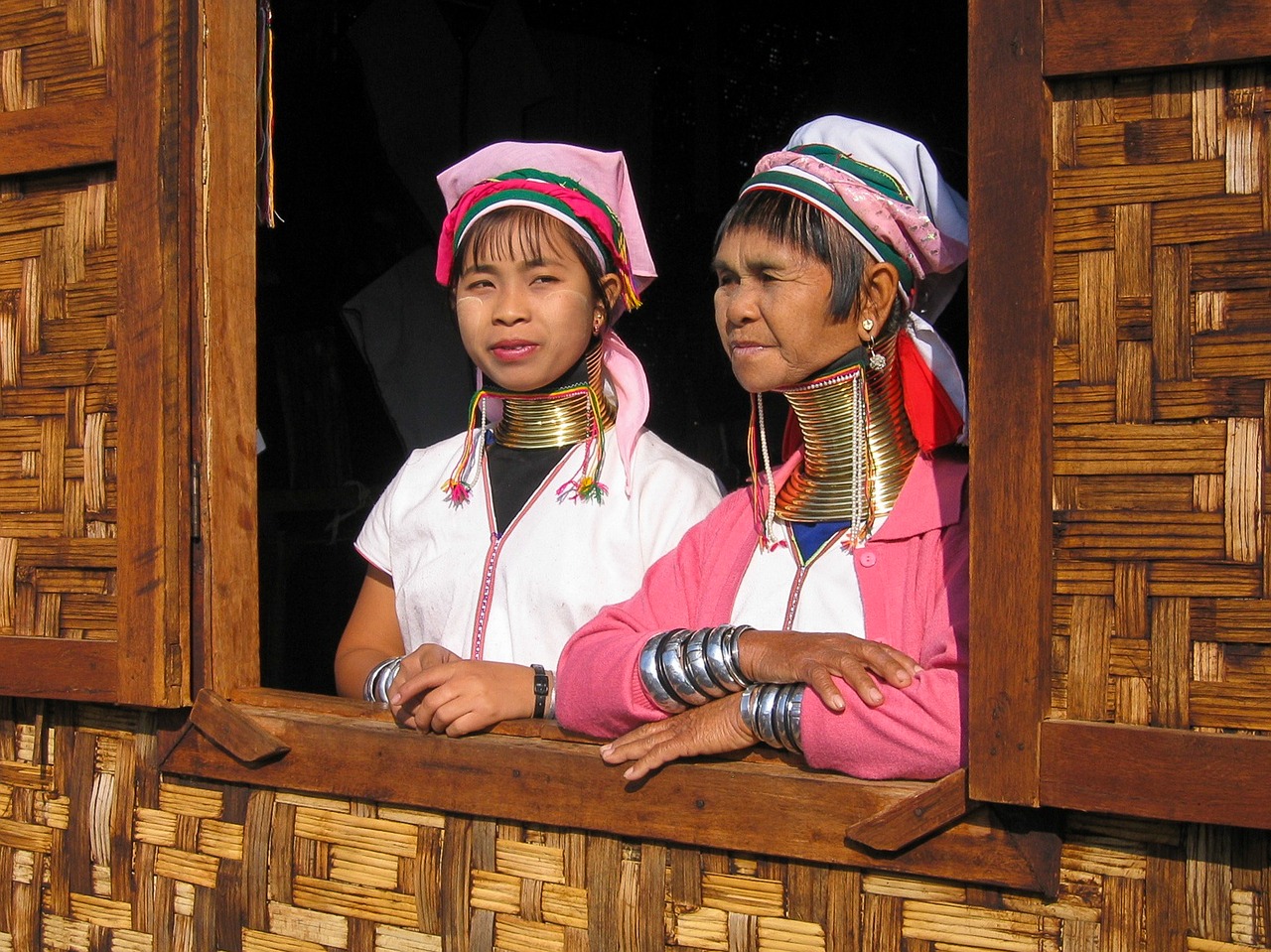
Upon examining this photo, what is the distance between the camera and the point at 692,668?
2.00 meters

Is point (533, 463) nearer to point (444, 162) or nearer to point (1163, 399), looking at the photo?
point (1163, 399)

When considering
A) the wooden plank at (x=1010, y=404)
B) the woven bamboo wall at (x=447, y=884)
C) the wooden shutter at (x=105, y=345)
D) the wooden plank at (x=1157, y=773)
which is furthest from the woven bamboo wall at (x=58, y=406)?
the wooden plank at (x=1157, y=773)

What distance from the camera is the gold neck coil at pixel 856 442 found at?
2.20 m

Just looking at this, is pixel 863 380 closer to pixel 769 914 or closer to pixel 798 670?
pixel 798 670

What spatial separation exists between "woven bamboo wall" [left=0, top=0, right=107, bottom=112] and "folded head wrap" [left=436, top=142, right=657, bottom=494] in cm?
73

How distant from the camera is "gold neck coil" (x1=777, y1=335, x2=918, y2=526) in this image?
7.22ft

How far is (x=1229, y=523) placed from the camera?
64.0 inches

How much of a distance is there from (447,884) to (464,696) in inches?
13.1

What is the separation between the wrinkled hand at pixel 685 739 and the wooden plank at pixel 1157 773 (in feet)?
1.54

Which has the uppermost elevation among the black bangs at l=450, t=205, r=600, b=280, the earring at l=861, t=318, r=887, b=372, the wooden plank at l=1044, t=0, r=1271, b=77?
the wooden plank at l=1044, t=0, r=1271, b=77

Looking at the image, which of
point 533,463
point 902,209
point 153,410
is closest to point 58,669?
point 153,410

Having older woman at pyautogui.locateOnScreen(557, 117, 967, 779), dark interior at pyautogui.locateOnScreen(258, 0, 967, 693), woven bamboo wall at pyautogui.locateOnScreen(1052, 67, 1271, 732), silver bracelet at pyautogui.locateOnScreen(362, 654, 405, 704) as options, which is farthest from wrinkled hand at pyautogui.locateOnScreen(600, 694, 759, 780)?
dark interior at pyautogui.locateOnScreen(258, 0, 967, 693)

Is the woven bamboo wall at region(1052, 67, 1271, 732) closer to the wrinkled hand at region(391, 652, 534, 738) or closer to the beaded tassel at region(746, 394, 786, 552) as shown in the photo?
the beaded tassel at region(746, 394, 786, 552)

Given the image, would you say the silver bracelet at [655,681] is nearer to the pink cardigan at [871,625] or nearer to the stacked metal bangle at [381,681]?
the pink cardigan at [871,625]
